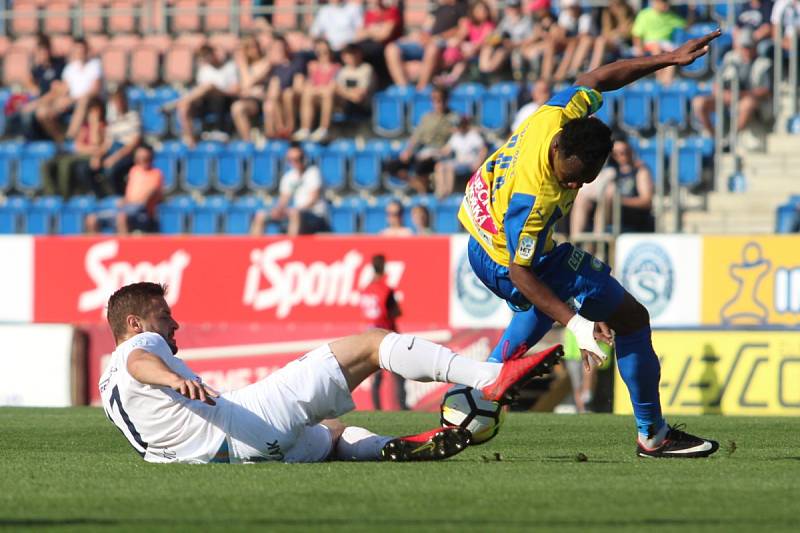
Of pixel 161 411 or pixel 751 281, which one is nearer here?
pixel 161 411

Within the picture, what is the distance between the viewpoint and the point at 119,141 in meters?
21.3

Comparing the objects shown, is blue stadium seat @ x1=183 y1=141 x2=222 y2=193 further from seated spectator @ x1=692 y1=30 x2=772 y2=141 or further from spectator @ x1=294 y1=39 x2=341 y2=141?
seated spectator @ x1=692 y1=30 x2=772 y2=141

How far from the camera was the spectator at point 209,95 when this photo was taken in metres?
21.5

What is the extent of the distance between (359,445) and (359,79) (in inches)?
509

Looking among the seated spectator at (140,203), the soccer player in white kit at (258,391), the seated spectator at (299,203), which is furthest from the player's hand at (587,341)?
the seated spectator at (140,203)

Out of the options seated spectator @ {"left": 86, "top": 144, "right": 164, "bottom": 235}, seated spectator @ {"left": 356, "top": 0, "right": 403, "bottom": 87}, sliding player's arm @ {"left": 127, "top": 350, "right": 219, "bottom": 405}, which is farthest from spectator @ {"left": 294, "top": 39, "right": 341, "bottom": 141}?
sliding player's arm @ {"left": 127, "top": 350, "right": 219, "bottom": 405}

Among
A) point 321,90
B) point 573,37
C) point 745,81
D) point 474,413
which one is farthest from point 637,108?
point 474,413

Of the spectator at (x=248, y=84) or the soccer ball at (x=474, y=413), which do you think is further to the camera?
the spectator at (x=248, y=84)

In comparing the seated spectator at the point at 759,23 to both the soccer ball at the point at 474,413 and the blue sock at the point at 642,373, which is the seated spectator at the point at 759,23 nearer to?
the blue sock at the point at 642,373

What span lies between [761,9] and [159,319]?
41.9 ft

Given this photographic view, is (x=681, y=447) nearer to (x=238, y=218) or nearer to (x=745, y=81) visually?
(x=745, y=81)

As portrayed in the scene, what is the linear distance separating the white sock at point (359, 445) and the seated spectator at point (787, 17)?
11657mm

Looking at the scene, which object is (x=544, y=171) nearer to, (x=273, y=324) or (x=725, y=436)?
(x=725, y=436)

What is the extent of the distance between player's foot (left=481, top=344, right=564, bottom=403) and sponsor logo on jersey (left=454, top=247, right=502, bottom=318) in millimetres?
9517
